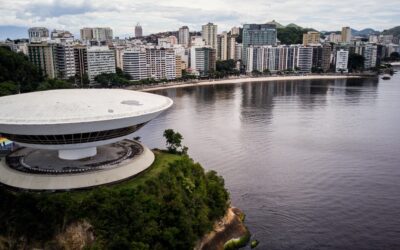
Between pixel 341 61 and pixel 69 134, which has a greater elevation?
pixel 341 61

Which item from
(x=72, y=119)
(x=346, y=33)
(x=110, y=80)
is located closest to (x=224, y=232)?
(x=72, y=119)

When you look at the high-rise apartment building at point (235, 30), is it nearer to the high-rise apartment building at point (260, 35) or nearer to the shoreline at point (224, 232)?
the high-rise apartment building at point (260, 35)

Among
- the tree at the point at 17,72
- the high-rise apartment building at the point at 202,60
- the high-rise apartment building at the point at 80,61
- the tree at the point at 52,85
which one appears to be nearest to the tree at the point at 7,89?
the tree at the point at 17,72

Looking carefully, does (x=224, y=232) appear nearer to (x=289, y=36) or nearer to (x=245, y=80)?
(x=245, y=80)

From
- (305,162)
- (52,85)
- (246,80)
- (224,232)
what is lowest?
(224,232)

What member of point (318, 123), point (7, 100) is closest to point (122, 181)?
point (7, 100)

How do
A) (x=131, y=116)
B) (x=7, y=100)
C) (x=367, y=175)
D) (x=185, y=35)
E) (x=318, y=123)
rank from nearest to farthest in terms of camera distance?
1. (x=131, y=116)
2. (x=7, y=100)
3. (x=367, y=175)
4. (x=318, y=123)
5. (x=185, y=35)

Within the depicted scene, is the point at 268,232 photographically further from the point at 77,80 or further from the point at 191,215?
the point at 77,80
